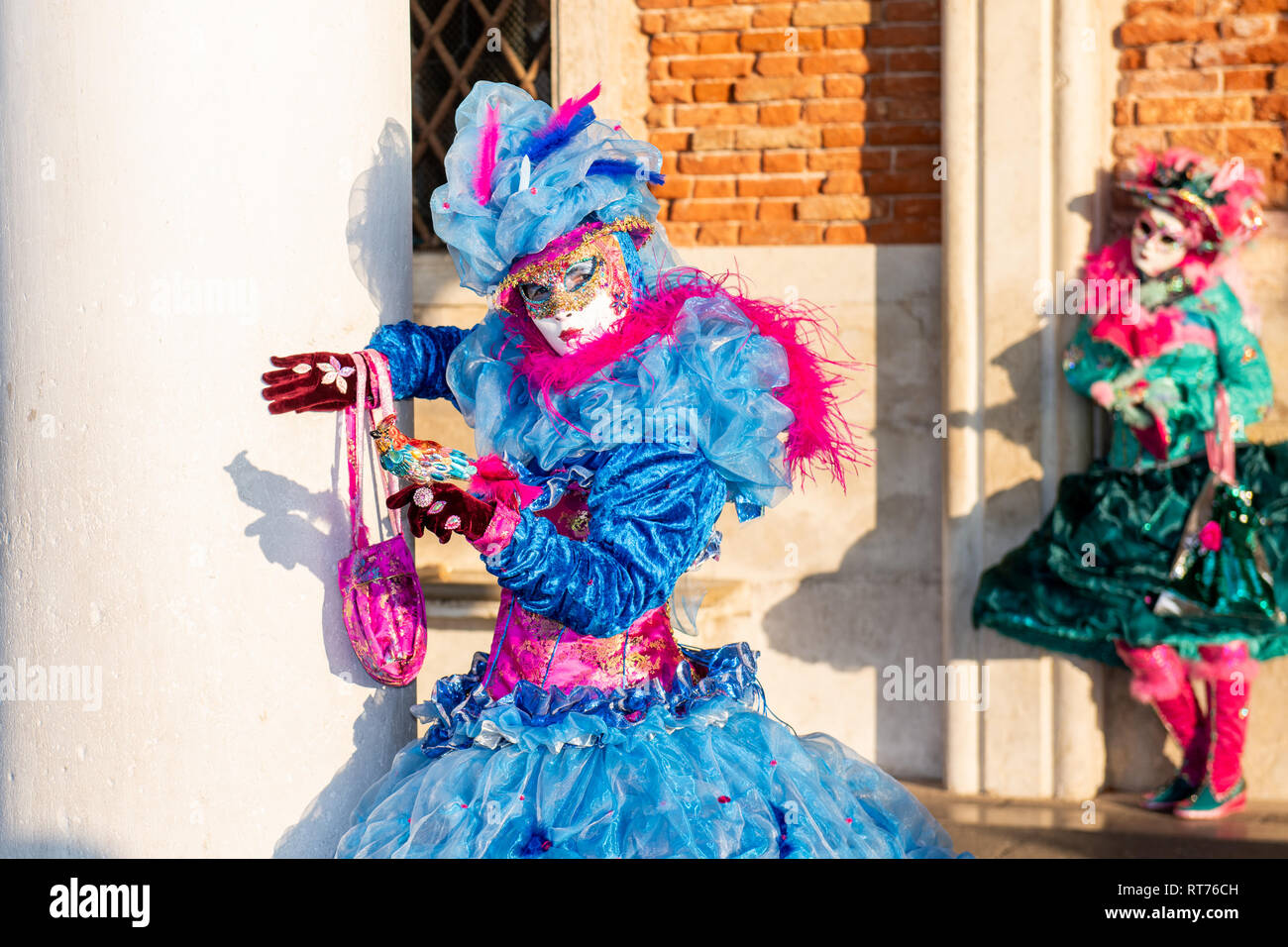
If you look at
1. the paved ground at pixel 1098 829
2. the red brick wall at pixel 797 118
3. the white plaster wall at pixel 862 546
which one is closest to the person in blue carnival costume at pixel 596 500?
the paved ground at pixel 1098 829

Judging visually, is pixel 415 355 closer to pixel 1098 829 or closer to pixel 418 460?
pixel 418 460

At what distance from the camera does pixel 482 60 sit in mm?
4547

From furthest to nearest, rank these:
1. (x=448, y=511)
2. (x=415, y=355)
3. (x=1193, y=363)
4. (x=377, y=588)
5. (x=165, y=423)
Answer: (x=1193, y=363) < (x=415, y=355) < (x=377, y=588) < (x=165, y=423) < (x=448, y=511)

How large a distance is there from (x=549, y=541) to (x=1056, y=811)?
9.47 ft

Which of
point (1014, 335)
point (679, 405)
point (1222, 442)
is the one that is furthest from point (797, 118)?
point (679, 405)

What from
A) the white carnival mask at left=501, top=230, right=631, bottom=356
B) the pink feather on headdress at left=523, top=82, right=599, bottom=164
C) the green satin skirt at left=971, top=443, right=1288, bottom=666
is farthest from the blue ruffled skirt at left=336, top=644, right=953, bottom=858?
the green satin skirt at left=971, top=443, right=1288, bottom=666

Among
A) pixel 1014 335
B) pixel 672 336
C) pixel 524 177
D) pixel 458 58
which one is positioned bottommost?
pixel 672 336

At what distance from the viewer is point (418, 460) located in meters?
1.58

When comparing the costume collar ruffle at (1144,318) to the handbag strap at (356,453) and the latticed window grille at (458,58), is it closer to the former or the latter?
the latticed window grille at (458,58)

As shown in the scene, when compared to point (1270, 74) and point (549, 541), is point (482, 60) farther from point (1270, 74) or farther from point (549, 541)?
point (549, 541)

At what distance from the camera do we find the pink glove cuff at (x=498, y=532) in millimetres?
1585

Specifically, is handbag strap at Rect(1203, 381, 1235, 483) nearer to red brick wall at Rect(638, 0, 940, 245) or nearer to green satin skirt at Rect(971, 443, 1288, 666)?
green satin skirt at Rect(971, 443, 1288, 666)

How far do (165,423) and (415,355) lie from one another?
43 centimetres
